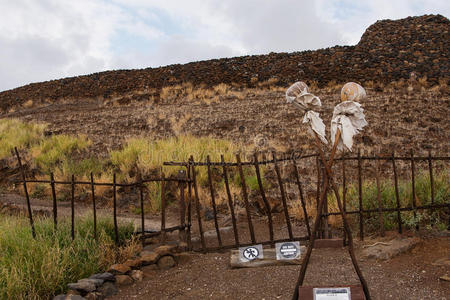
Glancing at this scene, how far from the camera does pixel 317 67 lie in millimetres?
19391

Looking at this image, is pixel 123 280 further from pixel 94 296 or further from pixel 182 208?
pixel 182 208

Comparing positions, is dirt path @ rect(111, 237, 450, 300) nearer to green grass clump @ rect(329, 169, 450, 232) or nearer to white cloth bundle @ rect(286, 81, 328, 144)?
green grass clump @ rect(329, 169, 450, 232)

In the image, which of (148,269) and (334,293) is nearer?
(334,293)

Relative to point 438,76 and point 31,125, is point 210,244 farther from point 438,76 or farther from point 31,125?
point 438,76

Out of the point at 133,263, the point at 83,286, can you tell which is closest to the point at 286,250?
the point at 133,263

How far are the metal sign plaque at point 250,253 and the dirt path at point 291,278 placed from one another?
12cm

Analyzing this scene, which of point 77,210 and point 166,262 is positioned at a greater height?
point 77,210

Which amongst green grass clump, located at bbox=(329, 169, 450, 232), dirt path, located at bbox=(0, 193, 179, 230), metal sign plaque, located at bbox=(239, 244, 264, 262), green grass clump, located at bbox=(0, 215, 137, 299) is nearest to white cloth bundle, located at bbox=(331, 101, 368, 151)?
metal sign plaque, located at bbox=(239, 244, 264, 262)

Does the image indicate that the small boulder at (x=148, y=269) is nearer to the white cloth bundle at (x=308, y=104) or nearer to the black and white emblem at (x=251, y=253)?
the black and white emblem at (x=251, y=253)

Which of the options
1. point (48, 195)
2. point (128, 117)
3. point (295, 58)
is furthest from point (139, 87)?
point (48, 195)

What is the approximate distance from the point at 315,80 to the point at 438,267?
14497 millimetres

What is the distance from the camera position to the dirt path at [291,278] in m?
3.71

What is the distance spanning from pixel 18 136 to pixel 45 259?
36.1ft

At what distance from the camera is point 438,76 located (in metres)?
16.5
